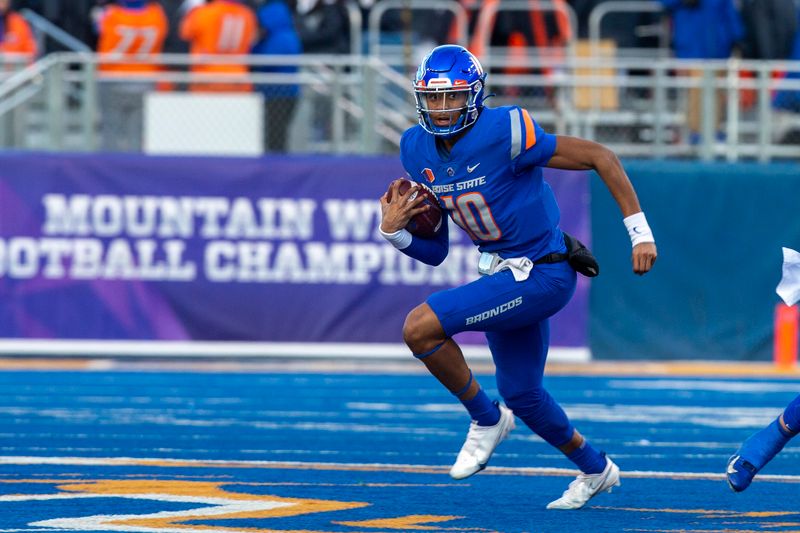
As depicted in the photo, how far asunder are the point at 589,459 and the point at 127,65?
911 cm

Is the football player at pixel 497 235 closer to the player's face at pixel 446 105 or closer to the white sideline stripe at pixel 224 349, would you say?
the player's face at pixel 446 105

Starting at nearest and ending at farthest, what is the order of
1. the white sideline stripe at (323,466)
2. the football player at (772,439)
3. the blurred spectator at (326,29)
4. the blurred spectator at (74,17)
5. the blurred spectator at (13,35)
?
the football player at (772,439) < the white sideline stripe at (323,466) < the blurred spectator at (13,35) < the blurred spectator at (326,29) < the blurred spectator at (74,17)

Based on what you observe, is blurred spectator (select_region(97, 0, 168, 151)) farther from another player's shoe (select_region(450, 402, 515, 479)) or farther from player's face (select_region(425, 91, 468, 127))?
another player's shoe (select_region(450, 402, 515, 479))

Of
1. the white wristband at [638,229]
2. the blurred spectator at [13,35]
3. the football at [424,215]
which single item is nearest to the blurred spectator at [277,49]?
the blurred spectator at [13,35]

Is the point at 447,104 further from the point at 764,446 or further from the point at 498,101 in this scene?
the point at 498,101

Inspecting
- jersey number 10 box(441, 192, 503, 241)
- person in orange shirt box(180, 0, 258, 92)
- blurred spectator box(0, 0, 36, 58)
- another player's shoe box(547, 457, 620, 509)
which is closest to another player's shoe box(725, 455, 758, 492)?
another player's shoe box(547, 457, 620, 509)

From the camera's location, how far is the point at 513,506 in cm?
712

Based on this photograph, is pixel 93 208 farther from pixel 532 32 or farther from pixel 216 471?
pixel 216 471

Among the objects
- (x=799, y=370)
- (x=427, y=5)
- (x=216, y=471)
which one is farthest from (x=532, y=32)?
(x=216, y=471)

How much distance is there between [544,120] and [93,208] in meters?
4.18

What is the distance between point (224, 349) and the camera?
15.2 m

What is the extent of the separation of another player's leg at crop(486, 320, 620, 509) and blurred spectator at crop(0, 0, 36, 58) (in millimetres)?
10072

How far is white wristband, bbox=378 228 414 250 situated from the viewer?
7.16m

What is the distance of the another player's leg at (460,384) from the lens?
692 cm
